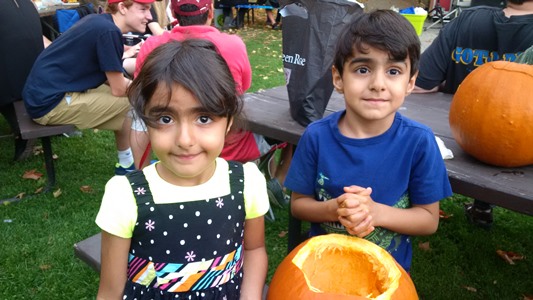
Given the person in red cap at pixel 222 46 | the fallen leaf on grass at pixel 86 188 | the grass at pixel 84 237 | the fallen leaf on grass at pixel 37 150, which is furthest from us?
the fallen leaf on grass at pixel 37 150

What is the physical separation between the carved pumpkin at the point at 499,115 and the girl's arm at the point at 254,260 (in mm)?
935

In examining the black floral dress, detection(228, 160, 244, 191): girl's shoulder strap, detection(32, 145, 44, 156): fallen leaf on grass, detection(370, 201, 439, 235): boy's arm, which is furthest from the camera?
detection(32, 145, 44, 156): fallen leaf on grass

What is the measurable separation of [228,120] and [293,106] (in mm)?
962

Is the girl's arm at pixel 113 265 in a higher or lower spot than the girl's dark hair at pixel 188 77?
lower

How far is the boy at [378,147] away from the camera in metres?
1.67

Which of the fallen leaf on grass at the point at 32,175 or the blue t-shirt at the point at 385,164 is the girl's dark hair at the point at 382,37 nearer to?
the blue t-shirt at the point at 385,164

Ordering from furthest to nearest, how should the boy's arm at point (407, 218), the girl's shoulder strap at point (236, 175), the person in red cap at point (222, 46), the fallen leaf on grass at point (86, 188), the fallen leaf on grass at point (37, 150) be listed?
1. the fallen leaf on grass at point (37, 150)
2. the fallen leaf on grass at point (86, 188)
3. the person in red cap at point (222, 46)
4. the boy's arm at point (407, 218)
5. the girl's shoulder strap at point (236, 175)

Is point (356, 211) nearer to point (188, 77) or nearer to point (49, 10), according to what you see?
point (188, 77)

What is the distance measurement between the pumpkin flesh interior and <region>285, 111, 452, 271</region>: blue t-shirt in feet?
0.73

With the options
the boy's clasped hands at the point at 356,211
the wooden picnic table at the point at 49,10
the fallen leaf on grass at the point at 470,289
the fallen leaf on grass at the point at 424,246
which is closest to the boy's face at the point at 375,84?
the boy's clasped hands at the point at 356,211

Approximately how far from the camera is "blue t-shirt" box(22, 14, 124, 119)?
3.71 metres

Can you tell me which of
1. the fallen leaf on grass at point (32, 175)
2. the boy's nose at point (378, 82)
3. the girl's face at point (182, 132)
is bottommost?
the fallen leaf on grass at point (32, 175)

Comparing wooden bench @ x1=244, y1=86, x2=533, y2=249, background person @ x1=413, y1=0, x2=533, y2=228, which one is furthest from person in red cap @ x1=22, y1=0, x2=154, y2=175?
background person @ x1=413, y1=0, x2=533, y2=228

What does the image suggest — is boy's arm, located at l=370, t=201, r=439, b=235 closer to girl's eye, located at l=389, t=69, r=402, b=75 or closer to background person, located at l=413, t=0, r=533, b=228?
girl's eye, located at l=389, t=69, r=402, b=75
